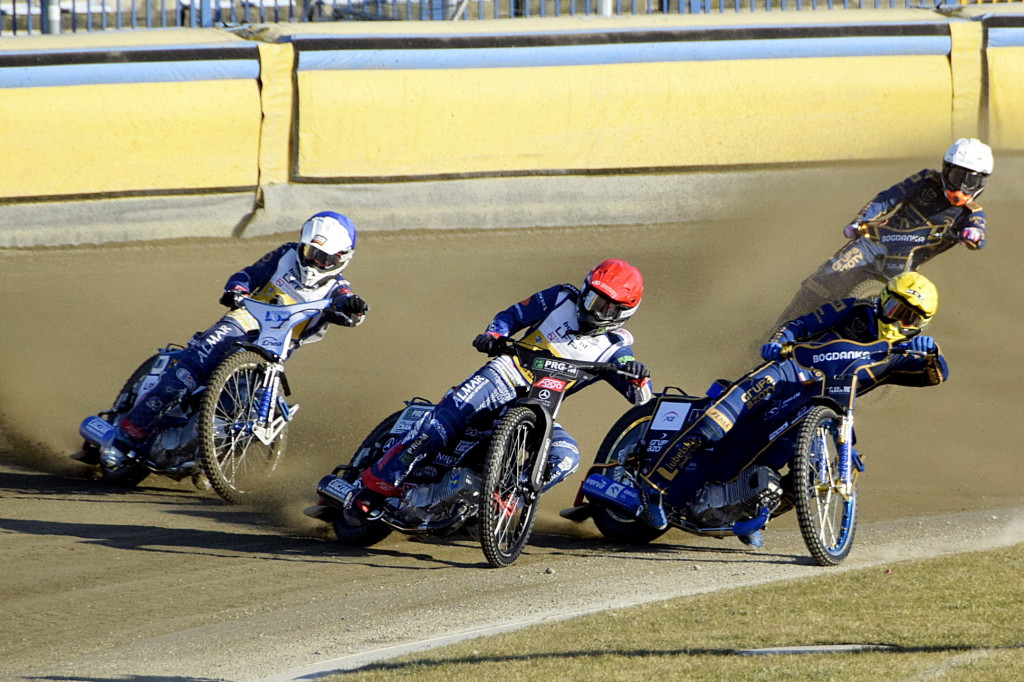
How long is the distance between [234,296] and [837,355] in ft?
14.3

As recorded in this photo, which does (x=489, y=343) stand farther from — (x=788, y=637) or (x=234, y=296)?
(x=788, y=637)

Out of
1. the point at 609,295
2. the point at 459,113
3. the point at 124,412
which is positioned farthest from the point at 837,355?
the point at 459,113

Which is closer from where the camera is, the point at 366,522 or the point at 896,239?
the point at 366,522

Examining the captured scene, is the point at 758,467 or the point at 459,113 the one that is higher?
the point at 459,113

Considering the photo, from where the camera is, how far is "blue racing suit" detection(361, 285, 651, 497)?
8414mm

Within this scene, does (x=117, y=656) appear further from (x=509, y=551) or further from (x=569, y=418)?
(x=569, y=418)

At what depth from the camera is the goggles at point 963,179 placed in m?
12.5

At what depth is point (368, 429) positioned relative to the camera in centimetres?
1162

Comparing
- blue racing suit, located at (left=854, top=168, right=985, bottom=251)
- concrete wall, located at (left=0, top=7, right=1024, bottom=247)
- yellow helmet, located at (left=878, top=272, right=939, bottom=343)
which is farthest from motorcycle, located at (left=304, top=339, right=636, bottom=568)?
concrete wall, located at (left=0, top=7, right=1024, bottom=247)

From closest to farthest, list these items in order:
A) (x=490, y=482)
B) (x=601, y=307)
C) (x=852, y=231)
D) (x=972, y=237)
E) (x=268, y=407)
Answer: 1. (x=490, y=482)
2. (x=601, y=307)
3. (x=268, y=407)
4. (x=972, y=237)
5. (x=852, y=231)

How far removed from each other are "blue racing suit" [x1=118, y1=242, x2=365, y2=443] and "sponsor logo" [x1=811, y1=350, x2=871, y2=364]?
3345 mm

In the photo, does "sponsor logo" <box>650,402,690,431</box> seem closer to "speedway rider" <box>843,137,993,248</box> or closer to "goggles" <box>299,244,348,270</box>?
"goggles" <box>299,244,348,270</box>

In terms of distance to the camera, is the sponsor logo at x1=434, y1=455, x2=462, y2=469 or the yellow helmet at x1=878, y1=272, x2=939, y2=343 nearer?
the sponsor logo at x1=434, y1=455, x2=462, y2=469

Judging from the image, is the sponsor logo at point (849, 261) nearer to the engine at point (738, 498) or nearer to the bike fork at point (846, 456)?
the bike fork at point (846, 456)
